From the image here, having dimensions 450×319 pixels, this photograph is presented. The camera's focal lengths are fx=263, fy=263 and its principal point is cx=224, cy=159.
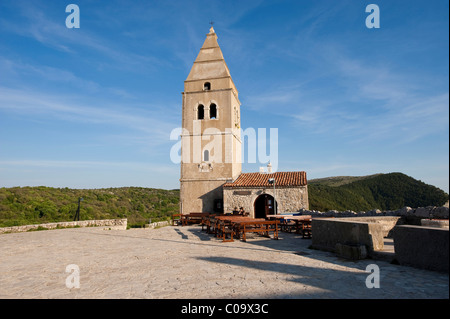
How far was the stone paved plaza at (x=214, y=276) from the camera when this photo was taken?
14.4 ft

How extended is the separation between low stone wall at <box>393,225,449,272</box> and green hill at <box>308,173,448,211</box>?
31293 mm

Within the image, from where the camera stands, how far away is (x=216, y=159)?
21.0 m

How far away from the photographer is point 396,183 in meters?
48.5

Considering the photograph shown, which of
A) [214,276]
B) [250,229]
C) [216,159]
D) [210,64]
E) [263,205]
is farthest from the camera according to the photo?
[210,64]

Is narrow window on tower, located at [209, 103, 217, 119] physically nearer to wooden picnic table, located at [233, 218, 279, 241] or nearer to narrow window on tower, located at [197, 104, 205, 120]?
narrow window on tower, located at [197, 104, 205, 120]

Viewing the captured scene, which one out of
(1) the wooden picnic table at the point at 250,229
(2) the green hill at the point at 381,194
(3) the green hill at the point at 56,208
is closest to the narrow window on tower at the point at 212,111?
(3) the green hill at the point at 56,208

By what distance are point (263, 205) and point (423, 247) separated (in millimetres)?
14851

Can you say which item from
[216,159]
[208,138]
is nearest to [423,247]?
[216,159]

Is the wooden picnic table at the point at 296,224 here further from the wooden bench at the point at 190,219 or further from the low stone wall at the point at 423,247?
the wooden bench at the point at 190,219

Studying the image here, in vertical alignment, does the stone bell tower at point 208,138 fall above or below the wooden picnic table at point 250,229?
above

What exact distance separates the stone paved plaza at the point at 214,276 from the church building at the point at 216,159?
10699mm

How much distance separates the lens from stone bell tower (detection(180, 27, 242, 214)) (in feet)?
68.4

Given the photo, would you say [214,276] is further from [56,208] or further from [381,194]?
[381,194]
